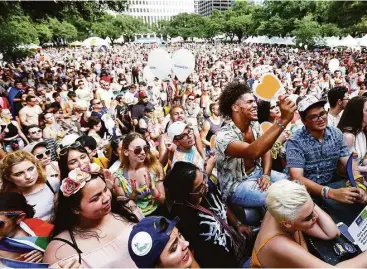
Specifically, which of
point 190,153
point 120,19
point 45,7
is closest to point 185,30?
point 120,19

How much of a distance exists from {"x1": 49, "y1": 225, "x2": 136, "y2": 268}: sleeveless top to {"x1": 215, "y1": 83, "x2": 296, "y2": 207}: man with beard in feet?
2.95

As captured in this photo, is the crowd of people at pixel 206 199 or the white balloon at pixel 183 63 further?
the white balloon at pixel 183 63

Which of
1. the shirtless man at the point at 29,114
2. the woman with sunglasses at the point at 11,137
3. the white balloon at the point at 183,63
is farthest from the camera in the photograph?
the white balloon at the point at 183,63

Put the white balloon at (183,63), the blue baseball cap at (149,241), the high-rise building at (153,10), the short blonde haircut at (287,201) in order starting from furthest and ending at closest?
the high-rise building at (153,10), the white balloon at (183,63), the short blonde haircut at (287,201), the blue baseball cap at (149,241)

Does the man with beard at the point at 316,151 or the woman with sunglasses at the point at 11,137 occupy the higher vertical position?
the man with beard at the point at 316,151

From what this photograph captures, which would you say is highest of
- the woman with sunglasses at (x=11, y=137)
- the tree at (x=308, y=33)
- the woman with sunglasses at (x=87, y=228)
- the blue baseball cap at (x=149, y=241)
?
the tree at (x=308, y=33)

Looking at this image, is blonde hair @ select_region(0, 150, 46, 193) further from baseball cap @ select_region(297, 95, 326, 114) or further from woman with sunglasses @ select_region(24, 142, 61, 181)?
baseball cap @ select_region(297, 95, 326, 114)

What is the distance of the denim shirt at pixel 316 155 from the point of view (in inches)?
94.1

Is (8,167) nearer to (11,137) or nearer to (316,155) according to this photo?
(316,155)

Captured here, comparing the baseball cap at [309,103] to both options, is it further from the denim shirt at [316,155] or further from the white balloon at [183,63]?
the white balloon at [183,63]

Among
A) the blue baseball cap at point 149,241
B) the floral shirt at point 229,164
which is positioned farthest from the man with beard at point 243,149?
the blue baseball cap at point 149,241

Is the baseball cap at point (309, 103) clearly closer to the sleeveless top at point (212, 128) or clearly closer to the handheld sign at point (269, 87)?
the handheld sign at point (269, 87)

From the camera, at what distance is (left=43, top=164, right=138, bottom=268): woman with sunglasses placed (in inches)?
79.4

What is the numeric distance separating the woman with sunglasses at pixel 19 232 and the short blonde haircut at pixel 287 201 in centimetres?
156
